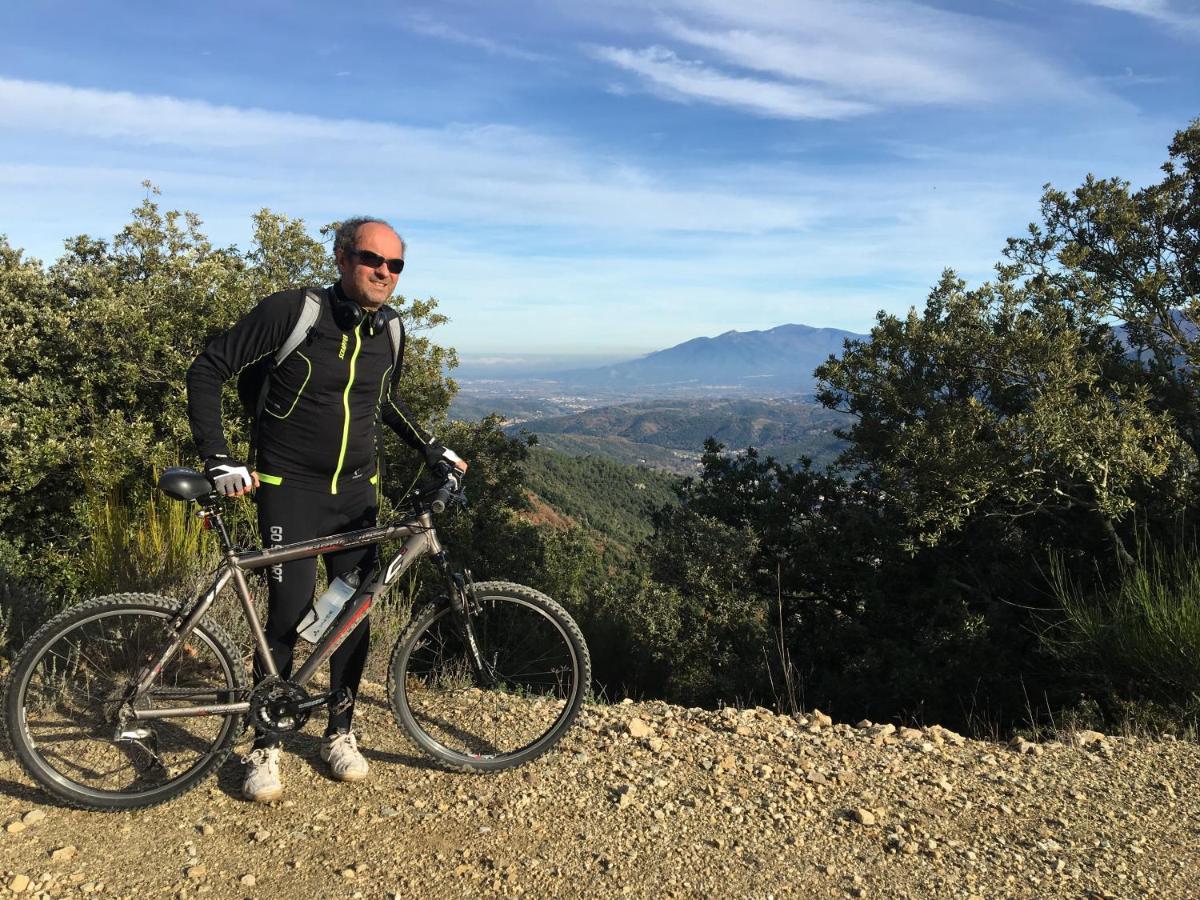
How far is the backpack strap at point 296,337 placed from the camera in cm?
249

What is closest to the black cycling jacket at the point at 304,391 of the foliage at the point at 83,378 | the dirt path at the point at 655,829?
the dirt path at the point at 655,829

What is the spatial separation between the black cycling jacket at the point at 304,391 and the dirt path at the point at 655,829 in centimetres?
118

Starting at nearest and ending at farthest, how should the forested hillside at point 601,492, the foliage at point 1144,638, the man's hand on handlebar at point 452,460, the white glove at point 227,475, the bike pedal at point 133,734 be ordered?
the white glove at point 227,475
the bike pedal at point 133,734
the man's hand on handlebar at point 452,460
the foliage at point 1144,638
the forested hillside at point 601,492

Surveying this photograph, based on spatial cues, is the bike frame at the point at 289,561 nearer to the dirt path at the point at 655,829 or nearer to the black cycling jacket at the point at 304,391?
the black cycling jacket at the point at 304,391

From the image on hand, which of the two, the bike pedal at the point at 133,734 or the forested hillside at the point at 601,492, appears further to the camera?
the forested hillside at the point at 601,492

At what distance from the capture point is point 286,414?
2.56 m

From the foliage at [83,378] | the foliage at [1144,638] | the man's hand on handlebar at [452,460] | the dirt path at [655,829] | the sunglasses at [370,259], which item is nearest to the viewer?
the dirt path at [655,829]

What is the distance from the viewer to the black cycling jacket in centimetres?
242

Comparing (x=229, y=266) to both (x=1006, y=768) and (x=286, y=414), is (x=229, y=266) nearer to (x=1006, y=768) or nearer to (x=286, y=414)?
(x=286, y=414)

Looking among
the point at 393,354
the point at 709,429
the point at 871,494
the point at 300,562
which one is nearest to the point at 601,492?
the point at 871,494

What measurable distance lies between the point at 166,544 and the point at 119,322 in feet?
22.0

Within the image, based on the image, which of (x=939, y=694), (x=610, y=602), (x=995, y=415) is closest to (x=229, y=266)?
(x=610, y=602)

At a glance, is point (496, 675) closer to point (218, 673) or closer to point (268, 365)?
point (218, 673)

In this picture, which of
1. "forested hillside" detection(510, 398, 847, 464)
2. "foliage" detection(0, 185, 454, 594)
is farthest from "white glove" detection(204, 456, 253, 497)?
"forested hillside" detection(510, 398, 847, 464)
